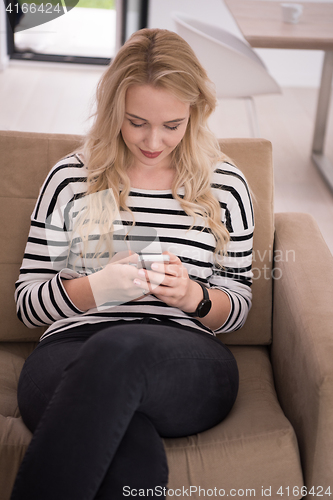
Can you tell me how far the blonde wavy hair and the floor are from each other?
61.5 inches

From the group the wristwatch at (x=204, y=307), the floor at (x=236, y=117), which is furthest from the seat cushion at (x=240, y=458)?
the floor at (x=236, y=117)

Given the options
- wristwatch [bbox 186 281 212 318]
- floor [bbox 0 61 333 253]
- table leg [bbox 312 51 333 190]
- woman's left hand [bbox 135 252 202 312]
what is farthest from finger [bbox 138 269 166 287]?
table leg [bbox 312 51 333 190]

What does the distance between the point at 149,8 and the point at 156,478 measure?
4951 millimetres

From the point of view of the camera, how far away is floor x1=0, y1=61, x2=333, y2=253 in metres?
3.15

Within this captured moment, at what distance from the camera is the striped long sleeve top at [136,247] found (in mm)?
1167

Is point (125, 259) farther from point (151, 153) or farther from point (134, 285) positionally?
point (151, 153)

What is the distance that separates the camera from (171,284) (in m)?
1.11

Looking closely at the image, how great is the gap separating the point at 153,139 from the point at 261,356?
2.08ft

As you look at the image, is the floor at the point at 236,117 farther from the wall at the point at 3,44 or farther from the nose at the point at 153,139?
the nose at the point at 153,139

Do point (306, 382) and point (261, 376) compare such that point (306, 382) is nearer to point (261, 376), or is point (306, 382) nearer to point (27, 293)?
point (261, 376)

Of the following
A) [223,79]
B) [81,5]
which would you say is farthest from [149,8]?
[223,79]

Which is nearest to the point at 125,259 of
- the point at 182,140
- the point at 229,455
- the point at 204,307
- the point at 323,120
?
the point at 204,307

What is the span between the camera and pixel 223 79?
3.15 metres

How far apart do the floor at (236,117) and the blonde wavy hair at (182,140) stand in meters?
1.56
